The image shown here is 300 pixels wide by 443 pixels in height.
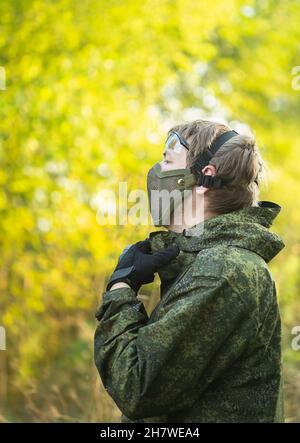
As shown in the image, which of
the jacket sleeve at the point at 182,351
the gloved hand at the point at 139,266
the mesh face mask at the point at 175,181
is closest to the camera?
the jacket sleeve at the point at 182,351

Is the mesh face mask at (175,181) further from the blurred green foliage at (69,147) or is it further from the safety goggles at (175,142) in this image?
the blurred green foliage at (69,147)

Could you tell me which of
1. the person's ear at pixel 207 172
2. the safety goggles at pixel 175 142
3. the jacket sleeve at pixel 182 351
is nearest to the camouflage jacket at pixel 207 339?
the jacket sleeve at pixel 182 351

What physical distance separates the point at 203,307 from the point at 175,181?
Answer: 56 cm

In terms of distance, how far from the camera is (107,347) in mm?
2031

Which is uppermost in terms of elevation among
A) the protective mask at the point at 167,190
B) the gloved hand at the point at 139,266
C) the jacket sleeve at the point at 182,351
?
the protective mask at the point at 167,190

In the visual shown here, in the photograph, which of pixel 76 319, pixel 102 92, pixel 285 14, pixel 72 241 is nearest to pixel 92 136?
pixel 102 92

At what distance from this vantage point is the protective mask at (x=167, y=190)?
2.29 meters

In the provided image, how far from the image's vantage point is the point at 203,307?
1926 mm

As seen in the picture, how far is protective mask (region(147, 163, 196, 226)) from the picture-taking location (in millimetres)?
2295

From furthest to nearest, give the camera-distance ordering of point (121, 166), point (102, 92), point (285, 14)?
1. point (285, 14)
2. point (102, 92)
3. point (121, 166)

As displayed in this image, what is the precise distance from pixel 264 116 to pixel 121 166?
5041mm

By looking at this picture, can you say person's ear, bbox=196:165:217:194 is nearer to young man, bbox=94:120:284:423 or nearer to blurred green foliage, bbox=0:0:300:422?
young man, bbox=94:120:284:423

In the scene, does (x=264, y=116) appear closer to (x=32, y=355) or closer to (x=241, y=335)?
(x=32, y=355)

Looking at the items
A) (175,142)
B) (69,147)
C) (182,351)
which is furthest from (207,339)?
(69,147)
